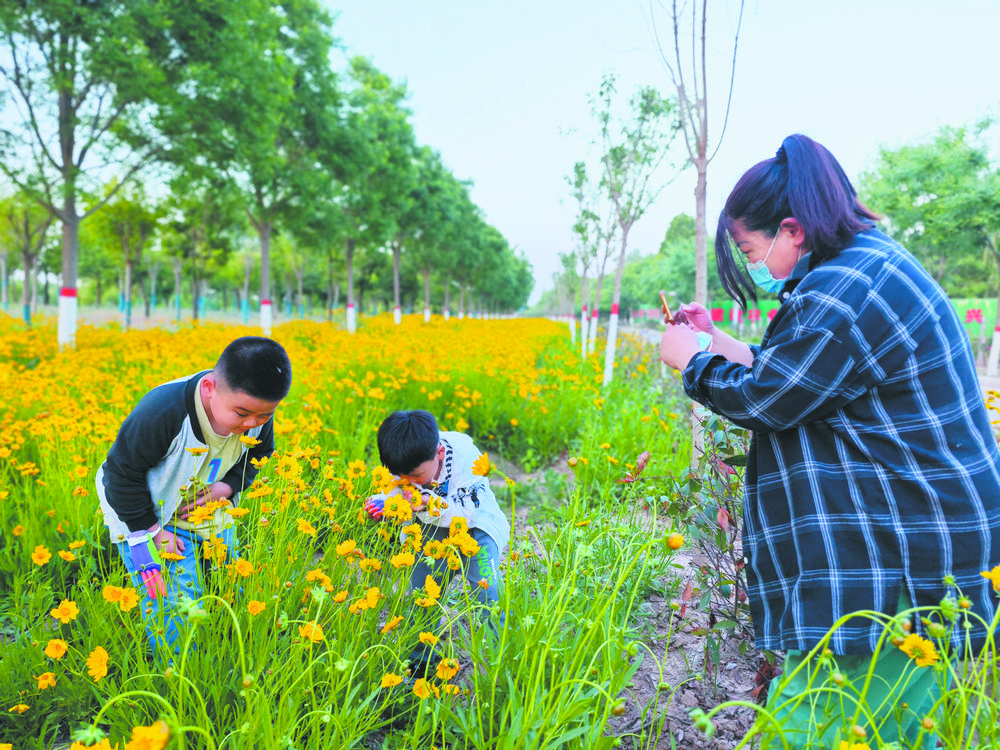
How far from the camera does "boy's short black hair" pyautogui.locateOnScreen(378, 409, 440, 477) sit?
2203mm

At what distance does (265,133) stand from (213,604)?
10.1 meters

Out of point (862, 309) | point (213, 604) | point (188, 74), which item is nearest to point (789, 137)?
point (862, 309)

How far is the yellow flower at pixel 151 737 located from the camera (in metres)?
0.76

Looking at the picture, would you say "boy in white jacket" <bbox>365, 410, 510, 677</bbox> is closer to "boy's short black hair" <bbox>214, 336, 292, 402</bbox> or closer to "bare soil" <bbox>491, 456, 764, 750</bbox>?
"boy's short black hair" <bbox>214, 336, 292, 402</bbox>

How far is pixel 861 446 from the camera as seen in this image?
3.73 ft

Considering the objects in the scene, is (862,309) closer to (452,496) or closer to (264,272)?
(452,496)

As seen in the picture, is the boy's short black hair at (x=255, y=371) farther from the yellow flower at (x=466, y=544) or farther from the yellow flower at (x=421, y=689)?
the yellow flower at (x=421, y=689)

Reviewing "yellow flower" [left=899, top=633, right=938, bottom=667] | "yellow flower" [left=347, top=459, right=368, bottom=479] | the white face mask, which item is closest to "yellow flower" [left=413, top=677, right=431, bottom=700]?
"yellow flower" [left=347, top=459, right=368, bottom=479]

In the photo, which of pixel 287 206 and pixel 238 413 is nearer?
pixel 238 413

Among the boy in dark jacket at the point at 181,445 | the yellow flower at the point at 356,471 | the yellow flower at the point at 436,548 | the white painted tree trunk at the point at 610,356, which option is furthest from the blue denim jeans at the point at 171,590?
the white painted tree trunk at the point at 610,356

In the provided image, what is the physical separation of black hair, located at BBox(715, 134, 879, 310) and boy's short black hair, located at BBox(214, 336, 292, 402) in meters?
1.43

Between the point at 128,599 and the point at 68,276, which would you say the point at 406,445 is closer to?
the point at 128,599

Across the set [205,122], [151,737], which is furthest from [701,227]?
[205,122]

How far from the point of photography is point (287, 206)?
13578 millimetres
